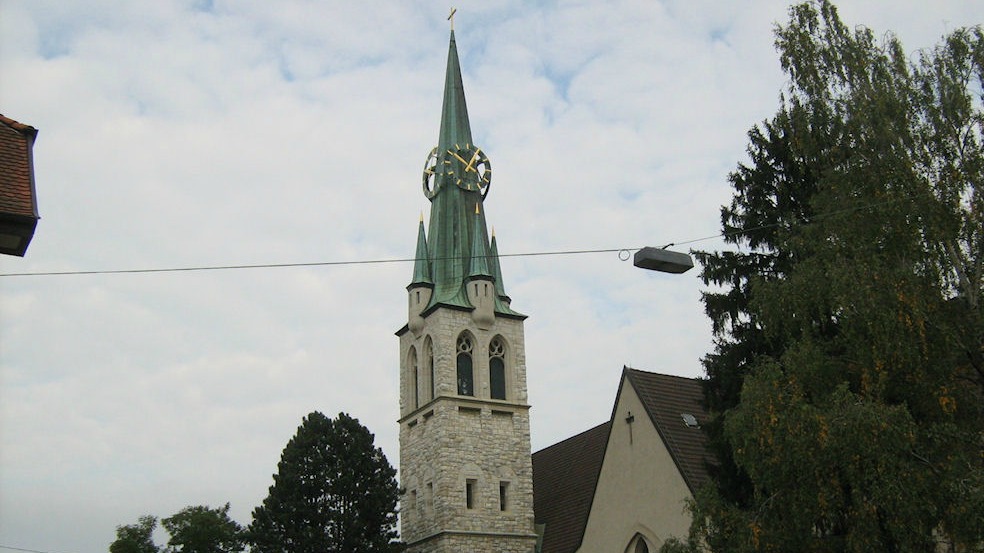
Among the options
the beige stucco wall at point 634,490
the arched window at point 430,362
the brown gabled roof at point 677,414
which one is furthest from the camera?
the arched window at point 430,362

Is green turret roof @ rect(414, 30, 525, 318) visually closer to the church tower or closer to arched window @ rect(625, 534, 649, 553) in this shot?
the church tower

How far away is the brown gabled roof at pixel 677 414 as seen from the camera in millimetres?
25359

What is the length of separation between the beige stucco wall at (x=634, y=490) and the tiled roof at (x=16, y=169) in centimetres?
1760

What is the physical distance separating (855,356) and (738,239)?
5.25 m

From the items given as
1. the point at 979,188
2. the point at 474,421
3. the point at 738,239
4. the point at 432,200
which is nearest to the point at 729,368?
the point at 738,239

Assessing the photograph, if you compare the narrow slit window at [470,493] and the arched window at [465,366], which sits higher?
the arched window at [465,366]

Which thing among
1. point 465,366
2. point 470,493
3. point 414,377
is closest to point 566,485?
point 470,493

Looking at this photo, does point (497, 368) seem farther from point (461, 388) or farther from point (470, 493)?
point (470, 493)

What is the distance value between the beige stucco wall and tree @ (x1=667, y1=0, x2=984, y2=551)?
4143 millimetres

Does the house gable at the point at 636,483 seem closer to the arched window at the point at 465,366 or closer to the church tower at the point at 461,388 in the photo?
the church tower at the point at 461,388

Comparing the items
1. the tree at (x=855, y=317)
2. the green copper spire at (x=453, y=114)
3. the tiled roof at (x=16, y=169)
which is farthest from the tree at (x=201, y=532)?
the tiled roof at (x=16, y=169)

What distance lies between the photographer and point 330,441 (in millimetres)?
36156

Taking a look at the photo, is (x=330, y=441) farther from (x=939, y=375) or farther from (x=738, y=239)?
(x=939, y=375)

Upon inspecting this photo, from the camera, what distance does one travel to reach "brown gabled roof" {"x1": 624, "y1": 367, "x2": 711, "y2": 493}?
998 inches
